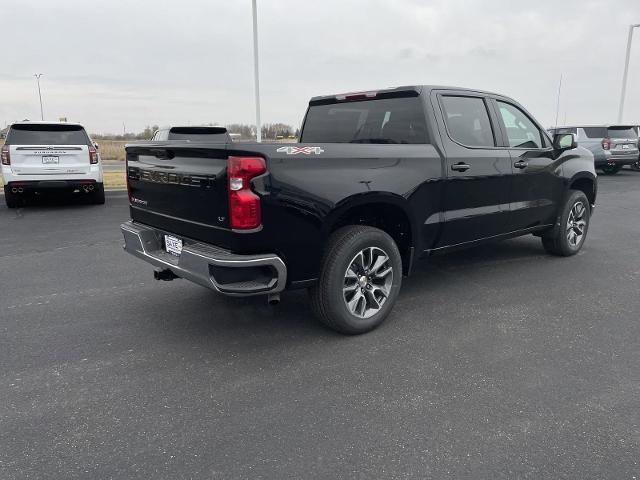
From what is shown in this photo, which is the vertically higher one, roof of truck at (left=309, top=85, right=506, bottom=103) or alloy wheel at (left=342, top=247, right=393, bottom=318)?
roof of truck at (left=309, top=85, right=506, bottom=103)

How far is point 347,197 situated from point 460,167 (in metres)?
1.37

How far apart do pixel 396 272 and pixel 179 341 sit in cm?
173

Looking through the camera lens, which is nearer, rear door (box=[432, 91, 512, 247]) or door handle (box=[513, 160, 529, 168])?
rear door (box=[432, 91, 512, 247])

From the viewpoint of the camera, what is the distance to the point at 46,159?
31.6 ft

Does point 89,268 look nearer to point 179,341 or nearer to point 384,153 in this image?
point 179,341

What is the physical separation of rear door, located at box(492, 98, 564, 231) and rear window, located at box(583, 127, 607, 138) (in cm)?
1440

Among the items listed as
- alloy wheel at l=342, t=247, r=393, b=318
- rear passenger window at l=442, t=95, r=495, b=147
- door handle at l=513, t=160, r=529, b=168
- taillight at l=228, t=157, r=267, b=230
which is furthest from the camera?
door handle at l=513, t=160, r=529, b=168

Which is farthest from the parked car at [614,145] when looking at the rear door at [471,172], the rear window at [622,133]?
the rear door at [471,172]

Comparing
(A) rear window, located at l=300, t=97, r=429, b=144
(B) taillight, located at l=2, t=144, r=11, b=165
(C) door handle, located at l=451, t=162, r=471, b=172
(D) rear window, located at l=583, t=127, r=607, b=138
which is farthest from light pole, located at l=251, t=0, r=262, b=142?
(C) door handle, located at l=451, t=162, r=471, b=172

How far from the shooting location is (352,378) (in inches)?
125

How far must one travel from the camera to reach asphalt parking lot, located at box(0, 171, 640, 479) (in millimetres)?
2396

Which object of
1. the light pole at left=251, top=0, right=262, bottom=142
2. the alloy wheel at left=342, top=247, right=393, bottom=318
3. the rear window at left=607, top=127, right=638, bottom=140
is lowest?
the alloy wheel at left=342, top=247, right=393, bottom=318

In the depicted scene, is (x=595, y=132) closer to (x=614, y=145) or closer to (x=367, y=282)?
(x=614, y=145)

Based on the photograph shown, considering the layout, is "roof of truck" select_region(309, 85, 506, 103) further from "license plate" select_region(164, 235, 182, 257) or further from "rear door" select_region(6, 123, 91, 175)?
"rear door" select_region(6, 123, 91, 175)
